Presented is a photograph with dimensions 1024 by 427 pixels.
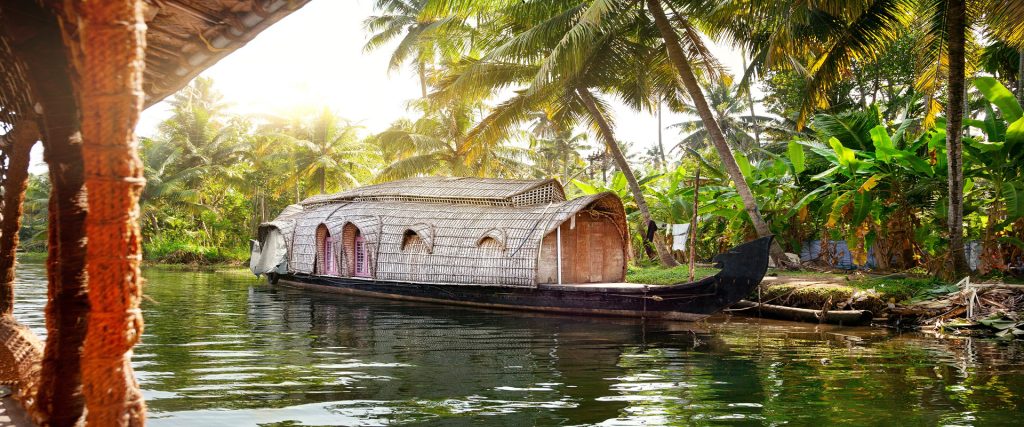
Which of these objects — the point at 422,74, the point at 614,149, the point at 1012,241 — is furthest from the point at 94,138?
the point at 422,74

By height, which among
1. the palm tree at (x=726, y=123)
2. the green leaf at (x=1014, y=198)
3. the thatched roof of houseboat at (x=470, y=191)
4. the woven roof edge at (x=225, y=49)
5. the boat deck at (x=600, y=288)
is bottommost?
the boat deck at (x=600, y=288)

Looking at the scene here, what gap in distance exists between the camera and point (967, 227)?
11.0 m

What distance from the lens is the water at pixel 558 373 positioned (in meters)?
4.40

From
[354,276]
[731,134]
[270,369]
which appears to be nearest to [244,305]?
[354,276]

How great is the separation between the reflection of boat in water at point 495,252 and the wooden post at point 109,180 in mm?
7527

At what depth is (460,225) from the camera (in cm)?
1114

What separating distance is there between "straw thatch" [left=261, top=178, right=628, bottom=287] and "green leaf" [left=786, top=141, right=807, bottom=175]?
2727 millimetres

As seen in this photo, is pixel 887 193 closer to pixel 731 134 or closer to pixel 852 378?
pixel 852 378

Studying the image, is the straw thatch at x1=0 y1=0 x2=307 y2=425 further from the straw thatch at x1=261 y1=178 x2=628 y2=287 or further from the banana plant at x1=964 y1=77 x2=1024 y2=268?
the banana plant at x1=964 y1=77 x2=1024 y2=268

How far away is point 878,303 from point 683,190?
18.2ft

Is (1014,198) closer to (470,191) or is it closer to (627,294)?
(627,294)

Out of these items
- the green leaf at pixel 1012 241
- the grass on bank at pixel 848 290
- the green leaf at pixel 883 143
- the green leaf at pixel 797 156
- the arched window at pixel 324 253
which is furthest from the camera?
the arched window at pixel 324 253

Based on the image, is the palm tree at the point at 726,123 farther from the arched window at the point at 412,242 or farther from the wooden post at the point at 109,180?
the wooden post at the point at 109,180

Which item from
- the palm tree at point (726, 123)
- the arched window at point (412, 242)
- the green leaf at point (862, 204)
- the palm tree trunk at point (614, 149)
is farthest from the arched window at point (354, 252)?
the palm tree at point (726, 123)
